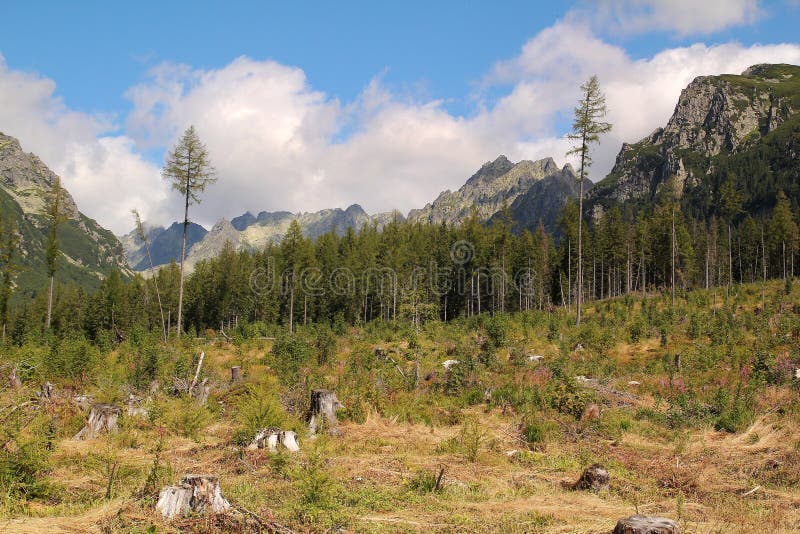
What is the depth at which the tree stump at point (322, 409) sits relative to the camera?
10.7m

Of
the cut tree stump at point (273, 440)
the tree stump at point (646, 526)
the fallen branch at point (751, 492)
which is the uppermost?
the tree stump at point (646, 526)

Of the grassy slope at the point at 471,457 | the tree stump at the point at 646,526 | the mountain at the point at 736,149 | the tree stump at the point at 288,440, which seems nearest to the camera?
the tree stump at the point at 646,526

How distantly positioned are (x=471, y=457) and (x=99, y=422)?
8102 millimetres

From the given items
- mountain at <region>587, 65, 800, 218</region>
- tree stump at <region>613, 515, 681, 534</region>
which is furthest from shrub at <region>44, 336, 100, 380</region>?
mountain at <region>587, 65, 800, 218</region>

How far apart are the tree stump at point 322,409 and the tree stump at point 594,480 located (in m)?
5.69

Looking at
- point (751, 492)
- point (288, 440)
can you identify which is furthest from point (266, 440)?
point (751, 492)

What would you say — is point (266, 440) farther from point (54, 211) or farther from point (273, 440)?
point (54, 211)

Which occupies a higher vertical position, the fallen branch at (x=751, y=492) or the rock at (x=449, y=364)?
the rock at (x=449, y=364)

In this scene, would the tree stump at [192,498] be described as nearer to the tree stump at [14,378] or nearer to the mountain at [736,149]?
the tree stump at [14,378]

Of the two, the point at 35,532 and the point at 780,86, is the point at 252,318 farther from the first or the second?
the point at 780,86

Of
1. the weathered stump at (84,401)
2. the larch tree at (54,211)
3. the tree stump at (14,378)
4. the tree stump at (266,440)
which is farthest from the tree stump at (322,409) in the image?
the larch tree at (54,211)

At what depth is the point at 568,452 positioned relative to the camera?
376 inches

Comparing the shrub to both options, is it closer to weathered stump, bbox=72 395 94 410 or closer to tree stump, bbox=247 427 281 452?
weathered stump, bbox=72 395 94 410

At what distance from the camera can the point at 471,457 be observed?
8906 millimetres
